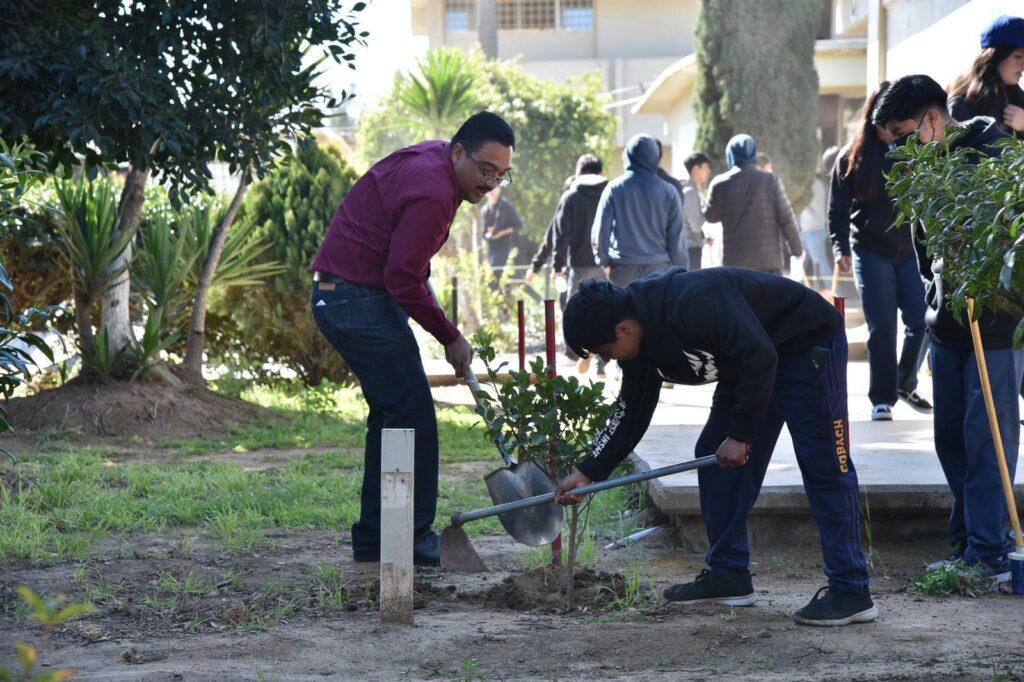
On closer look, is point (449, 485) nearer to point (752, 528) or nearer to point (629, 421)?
point (752, 528)

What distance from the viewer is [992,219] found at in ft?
10.2

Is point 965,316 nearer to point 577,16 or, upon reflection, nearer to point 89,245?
point 89,245

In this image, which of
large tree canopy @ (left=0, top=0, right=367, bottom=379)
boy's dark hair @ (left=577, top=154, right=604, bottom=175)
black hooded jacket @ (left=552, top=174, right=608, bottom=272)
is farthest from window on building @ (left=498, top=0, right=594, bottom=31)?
large tree canopy @ (left=0, top=0, right=367, bottom=379)

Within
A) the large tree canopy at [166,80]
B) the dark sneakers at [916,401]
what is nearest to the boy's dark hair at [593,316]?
the large tree canopy at [166,80]

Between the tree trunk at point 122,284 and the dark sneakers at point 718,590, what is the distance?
17.4 ft

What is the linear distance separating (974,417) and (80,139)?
182 inches

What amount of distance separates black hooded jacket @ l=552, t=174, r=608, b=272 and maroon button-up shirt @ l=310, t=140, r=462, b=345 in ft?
16.9

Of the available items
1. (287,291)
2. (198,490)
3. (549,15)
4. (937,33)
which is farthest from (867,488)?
(549,15)

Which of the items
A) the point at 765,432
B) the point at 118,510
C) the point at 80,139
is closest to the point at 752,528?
the point at 765,432

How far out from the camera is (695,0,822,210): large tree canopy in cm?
2184

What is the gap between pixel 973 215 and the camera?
3.16 m

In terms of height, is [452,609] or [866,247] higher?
[866,247]

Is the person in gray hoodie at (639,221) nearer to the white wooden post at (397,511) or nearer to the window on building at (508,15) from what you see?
the white wooden post at (397,511)

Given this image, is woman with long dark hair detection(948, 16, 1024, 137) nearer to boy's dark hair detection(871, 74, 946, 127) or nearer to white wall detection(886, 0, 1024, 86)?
boy's dark hair detection(871, 74, 946, 127)
